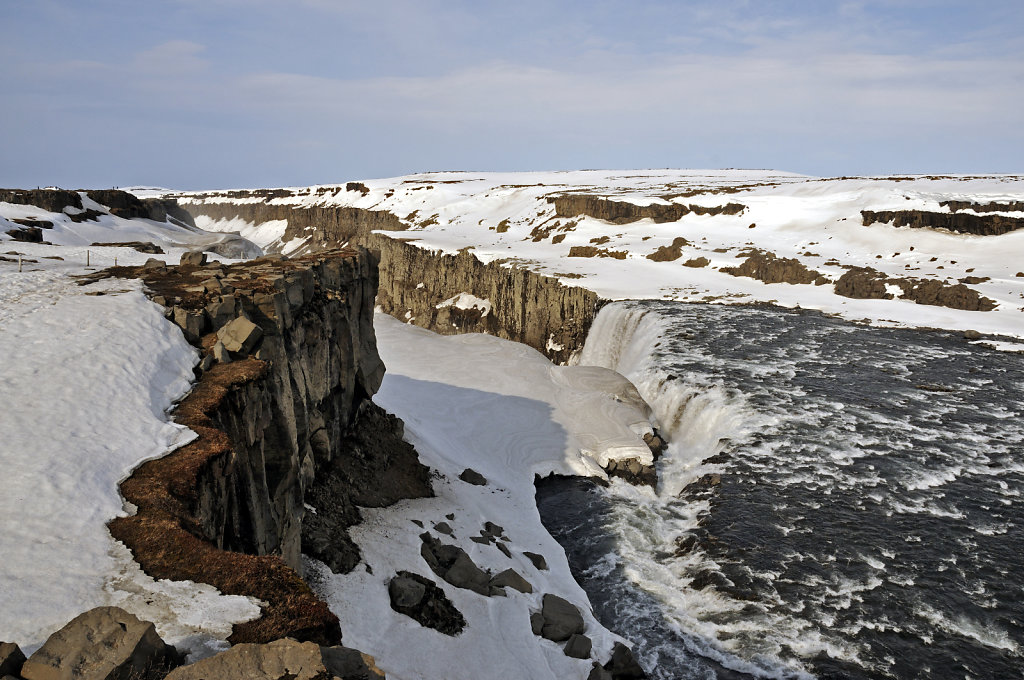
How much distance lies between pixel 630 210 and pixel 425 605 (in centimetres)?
7425

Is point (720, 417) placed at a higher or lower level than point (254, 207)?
lower

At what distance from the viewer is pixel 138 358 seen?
13.9 meters

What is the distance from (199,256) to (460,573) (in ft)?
49.1

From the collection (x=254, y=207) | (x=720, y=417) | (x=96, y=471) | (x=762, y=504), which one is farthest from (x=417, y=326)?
(x=254, y=207)

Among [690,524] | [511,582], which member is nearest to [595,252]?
[690,524]

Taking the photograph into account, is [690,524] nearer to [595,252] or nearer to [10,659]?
[10,659]

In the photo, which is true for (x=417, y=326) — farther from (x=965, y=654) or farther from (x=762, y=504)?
(x=965, y=654)

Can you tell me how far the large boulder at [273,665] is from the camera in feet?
20.2

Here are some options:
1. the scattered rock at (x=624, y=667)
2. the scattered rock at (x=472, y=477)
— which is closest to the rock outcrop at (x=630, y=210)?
the scattered rock at (x=472, y=477)

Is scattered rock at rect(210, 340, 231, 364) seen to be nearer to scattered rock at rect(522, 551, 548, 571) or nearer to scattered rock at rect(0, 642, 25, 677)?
scattered rock at rect(0, 642, 25, 677)

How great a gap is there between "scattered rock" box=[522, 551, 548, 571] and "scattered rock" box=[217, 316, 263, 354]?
1106cm

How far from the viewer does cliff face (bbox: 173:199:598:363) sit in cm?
5453

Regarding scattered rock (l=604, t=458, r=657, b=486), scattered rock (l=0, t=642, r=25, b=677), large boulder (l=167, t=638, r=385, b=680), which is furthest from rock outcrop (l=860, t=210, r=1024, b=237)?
scattered rock (l=0, t=642, r=25, b=677)

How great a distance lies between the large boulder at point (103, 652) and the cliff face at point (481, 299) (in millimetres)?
47012
